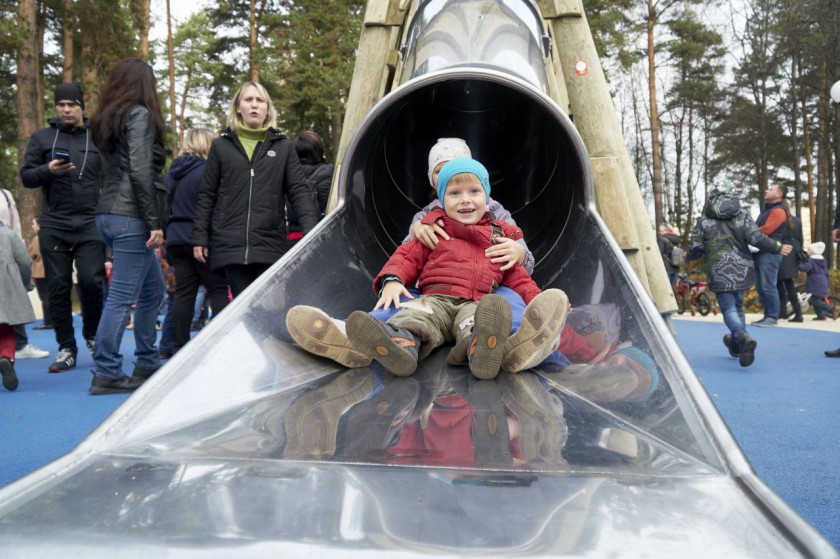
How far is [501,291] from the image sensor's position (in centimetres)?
294

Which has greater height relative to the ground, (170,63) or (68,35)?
(170,63)

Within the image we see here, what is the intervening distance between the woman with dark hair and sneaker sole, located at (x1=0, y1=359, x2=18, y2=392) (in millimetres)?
685

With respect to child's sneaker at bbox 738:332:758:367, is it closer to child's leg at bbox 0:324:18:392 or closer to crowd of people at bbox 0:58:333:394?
crowd of people at bbox 0:58:333:394

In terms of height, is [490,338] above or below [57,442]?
above

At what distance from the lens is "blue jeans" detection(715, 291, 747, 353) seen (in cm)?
556

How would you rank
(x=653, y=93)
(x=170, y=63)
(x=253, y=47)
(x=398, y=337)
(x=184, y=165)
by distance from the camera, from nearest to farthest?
(x=398, y=337)
(x=184, y=165)
(x=653, y=93)
(x=253, y=47)
(x=170, y=63)

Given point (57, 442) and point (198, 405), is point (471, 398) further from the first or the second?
point (57, 442)

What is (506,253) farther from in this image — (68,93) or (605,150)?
(68,93)

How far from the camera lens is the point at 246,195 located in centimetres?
372

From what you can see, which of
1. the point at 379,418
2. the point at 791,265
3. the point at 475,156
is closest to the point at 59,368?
the point at 475,156

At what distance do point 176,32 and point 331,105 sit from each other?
11169 millimetres

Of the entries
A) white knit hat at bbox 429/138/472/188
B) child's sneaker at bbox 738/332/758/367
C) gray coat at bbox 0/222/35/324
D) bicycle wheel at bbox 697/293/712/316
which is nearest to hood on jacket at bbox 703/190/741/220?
child's sneaker at bbox 738/332/758/367

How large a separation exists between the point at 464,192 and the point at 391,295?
1.97 ft

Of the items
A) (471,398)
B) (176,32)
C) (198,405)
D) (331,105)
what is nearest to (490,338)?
(471,398)
